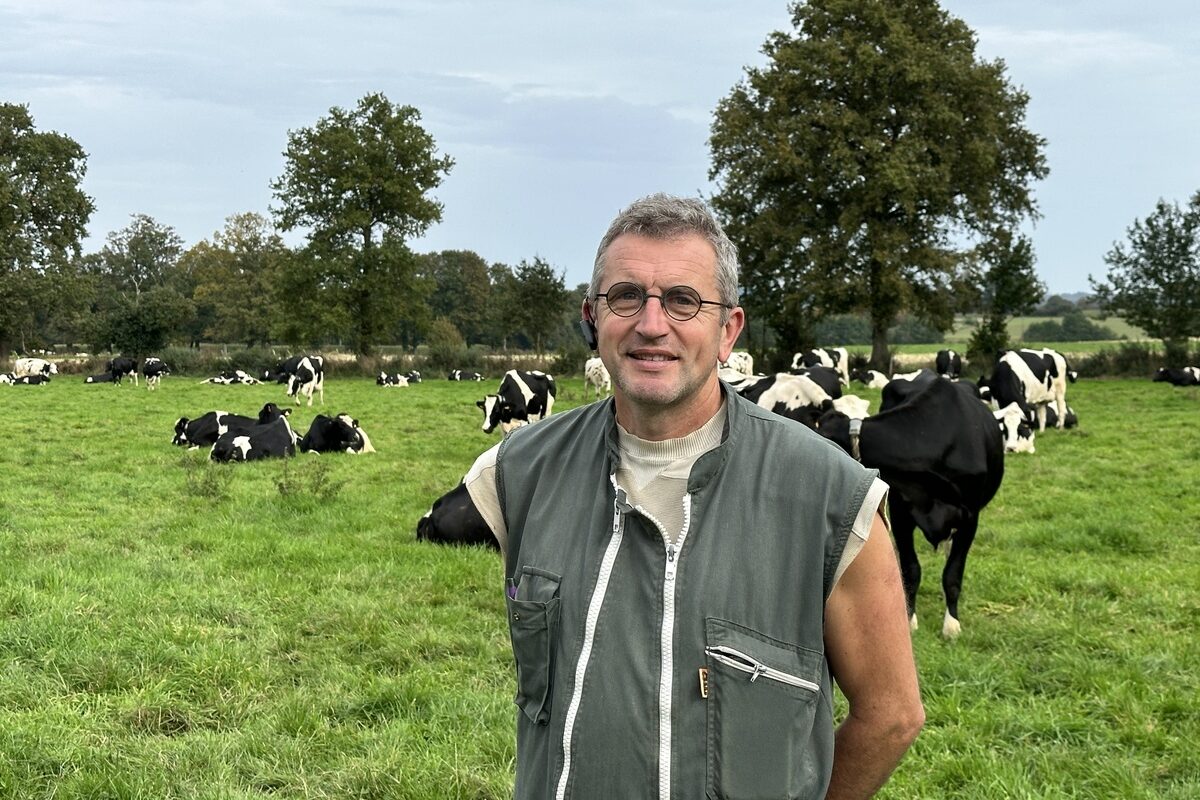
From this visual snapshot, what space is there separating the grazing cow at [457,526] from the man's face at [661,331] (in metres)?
7.09

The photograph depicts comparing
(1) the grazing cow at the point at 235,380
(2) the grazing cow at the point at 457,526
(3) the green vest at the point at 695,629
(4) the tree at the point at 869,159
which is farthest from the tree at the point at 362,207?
(3) the green vest at the point at 695,629

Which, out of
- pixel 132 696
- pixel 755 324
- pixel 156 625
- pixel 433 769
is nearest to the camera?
pixel 433 769

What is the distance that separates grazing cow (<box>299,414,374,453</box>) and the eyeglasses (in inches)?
586

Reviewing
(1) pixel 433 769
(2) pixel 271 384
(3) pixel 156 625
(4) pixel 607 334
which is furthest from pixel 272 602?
(2) pixel 271 384

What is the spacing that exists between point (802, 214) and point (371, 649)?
109 ft

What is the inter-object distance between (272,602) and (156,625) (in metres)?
0.90

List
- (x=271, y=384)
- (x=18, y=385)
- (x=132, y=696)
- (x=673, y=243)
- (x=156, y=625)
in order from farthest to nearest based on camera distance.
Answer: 1. (x=271, y=384)
2. (x=18, y=385)
3. (x=156, y=625)
4. (x=132, y=696)
5. (x=673, y=243)

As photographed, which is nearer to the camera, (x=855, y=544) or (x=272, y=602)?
(x=855, y=544)

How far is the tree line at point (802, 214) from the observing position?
116 ft

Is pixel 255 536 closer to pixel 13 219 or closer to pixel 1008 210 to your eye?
pixel 1008 210

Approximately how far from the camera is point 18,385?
35.8m

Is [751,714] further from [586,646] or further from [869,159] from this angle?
[869,159]

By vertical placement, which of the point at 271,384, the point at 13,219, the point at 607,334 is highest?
the point at 13,219

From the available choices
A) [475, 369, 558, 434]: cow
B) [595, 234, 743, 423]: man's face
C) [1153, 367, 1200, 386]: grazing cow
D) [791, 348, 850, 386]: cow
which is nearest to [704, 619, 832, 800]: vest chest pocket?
[595, 234, 743, 423]: man's face
